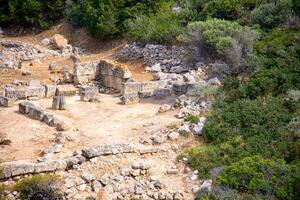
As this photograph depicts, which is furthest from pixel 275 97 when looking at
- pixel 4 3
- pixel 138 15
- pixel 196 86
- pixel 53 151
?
pixel 4 3

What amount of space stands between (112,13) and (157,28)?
4342 mm

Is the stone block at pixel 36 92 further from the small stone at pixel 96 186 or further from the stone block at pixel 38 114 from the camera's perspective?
the small stone at pixel 96 186

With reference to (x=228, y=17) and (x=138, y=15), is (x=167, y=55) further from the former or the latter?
(x=138, y=15)

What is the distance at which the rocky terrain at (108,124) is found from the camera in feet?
47.9

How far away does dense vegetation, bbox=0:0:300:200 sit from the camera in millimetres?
13867

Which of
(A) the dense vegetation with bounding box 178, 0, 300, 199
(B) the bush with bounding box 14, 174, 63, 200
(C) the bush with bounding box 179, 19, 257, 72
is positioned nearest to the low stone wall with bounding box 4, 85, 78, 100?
(C) the bush with bounding box 179, 19, 257, 72

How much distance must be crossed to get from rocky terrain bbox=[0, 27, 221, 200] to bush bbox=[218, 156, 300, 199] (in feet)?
2.74

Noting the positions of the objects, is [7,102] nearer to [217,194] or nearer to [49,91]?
[49,91]

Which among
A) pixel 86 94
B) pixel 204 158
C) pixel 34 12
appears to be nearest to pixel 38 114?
pixel 86 94

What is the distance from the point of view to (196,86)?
65.4 feet

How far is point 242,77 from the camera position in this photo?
773 inches

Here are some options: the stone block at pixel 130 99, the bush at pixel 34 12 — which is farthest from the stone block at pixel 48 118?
the bush at pixel 34 12

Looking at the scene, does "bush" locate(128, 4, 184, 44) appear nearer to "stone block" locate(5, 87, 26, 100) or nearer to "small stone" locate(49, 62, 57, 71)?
"small stone" locate(49, 62, 57, 71)

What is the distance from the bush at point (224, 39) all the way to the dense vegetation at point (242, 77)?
41mm
